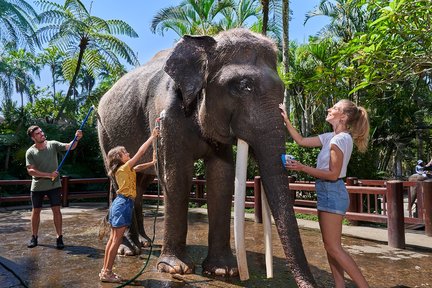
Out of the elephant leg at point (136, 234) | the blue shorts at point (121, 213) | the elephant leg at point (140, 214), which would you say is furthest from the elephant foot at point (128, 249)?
the blue shorts at point (121, 213)

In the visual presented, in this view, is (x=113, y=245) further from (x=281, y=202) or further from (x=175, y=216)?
(x=281, y=202)

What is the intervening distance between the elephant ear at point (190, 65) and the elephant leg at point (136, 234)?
2326 millimetres

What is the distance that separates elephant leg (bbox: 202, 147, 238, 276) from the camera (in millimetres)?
4520

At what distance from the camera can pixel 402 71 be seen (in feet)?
20.7

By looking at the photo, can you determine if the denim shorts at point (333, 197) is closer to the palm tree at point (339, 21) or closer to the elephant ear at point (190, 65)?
the elephant ear at point (190, 65)

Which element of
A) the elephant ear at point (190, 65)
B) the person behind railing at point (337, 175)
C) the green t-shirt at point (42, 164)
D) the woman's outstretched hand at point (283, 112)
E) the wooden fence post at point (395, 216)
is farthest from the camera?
the wooden fence post at point (395, 216)

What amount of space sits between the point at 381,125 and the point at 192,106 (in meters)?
23.5

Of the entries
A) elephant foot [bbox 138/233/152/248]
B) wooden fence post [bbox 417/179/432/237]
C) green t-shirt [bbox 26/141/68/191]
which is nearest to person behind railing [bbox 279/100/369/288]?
elephant foot [bbox 138/233/152/248]

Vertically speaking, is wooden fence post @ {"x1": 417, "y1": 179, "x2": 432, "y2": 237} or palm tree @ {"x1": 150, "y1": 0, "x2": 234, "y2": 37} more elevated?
palm tree @ {"x1": 150, "y1": 0, "x2": 234, "y2": 37}

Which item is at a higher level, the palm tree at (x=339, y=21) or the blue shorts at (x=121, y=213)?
the palm tree at (x=339, y=21)

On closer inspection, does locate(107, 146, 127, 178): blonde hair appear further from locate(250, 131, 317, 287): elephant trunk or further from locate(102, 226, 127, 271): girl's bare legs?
locate(250, 131, 317, 287): elephant trunk

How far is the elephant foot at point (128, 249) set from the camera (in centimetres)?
542

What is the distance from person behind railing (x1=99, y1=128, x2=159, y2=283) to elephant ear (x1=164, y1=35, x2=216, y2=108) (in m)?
0.62

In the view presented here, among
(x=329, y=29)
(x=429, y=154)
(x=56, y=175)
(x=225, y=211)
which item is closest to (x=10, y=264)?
(x=56, y=175)
